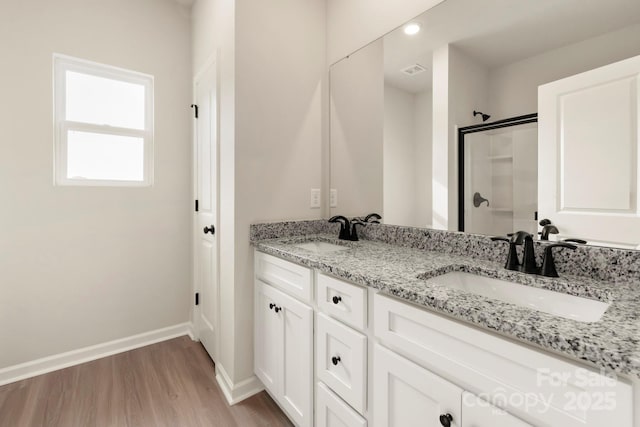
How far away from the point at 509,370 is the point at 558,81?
1005 millimetres

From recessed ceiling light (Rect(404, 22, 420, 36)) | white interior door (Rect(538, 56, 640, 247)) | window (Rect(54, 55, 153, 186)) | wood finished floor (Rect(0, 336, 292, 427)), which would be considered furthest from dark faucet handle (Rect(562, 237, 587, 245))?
window (Rect(54, 55, 153, 186))

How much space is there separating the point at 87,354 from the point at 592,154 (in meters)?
3.04

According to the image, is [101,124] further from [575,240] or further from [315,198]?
[575,240]


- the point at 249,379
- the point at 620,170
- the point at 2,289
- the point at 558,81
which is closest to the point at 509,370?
the point at 620,170

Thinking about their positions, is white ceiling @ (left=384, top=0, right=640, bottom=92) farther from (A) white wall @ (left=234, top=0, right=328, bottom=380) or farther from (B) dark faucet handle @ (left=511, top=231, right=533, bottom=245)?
Answer: (B) dark faucet handle @ (left=511, top=231, right=533, bottom=245)

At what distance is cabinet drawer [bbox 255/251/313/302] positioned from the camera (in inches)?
51.9

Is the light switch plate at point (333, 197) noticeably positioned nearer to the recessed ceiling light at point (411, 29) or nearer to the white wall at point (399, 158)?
the white wall at point (399, 158)

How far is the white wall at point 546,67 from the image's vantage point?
3.08 feet

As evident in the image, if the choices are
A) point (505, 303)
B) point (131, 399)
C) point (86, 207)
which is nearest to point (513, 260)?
point (505, 303)

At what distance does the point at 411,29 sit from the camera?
154 cm

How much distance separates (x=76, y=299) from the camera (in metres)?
2.09

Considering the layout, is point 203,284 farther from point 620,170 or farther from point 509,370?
point 620,170

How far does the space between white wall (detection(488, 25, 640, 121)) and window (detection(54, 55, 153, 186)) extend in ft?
7.80

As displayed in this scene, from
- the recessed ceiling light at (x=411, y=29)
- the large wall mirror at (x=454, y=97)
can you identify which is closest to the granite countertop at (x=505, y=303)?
the large wall mirror at (x=454, y=97)
